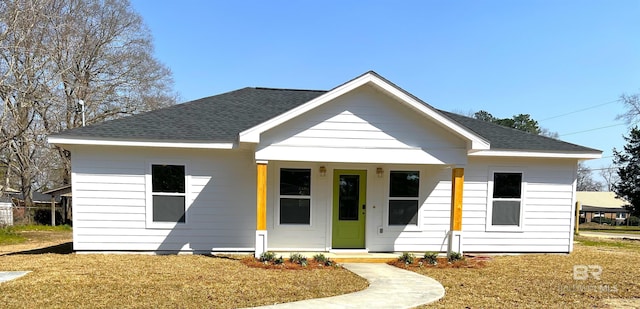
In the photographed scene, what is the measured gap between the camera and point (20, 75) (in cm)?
1480

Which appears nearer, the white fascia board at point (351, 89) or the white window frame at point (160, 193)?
the white fascia board at point (351, 89)

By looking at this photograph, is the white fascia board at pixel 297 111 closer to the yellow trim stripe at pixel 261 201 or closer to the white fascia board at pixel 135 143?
the yellow trim stripe at pixel 261 201

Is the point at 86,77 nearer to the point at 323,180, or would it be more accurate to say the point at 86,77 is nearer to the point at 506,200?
the point at 323,180

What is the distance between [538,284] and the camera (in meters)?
6.11

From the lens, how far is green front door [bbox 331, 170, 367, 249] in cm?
888

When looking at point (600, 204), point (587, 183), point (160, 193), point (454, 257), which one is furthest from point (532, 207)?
point (587, 183)

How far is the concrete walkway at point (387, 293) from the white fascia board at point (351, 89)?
3193mm

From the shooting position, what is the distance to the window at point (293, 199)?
8672 millimetres

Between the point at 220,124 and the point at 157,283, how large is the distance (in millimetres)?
4390

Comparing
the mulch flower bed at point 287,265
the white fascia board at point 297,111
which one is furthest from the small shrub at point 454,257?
the white fascia board at point 297,111

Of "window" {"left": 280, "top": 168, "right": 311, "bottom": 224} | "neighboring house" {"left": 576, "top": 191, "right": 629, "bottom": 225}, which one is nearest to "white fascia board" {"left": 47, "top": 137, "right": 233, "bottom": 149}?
"window" {"left": 280, "top": 168, "right": 311, "bottom": 224}

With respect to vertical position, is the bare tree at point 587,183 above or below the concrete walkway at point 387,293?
below

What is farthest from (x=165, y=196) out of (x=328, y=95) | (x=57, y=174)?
(x=57, y=174)

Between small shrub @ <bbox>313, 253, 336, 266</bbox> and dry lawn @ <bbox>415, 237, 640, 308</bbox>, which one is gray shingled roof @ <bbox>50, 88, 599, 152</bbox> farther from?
small shrub @ <bbox>313, 253, 336, 266</bbox>
